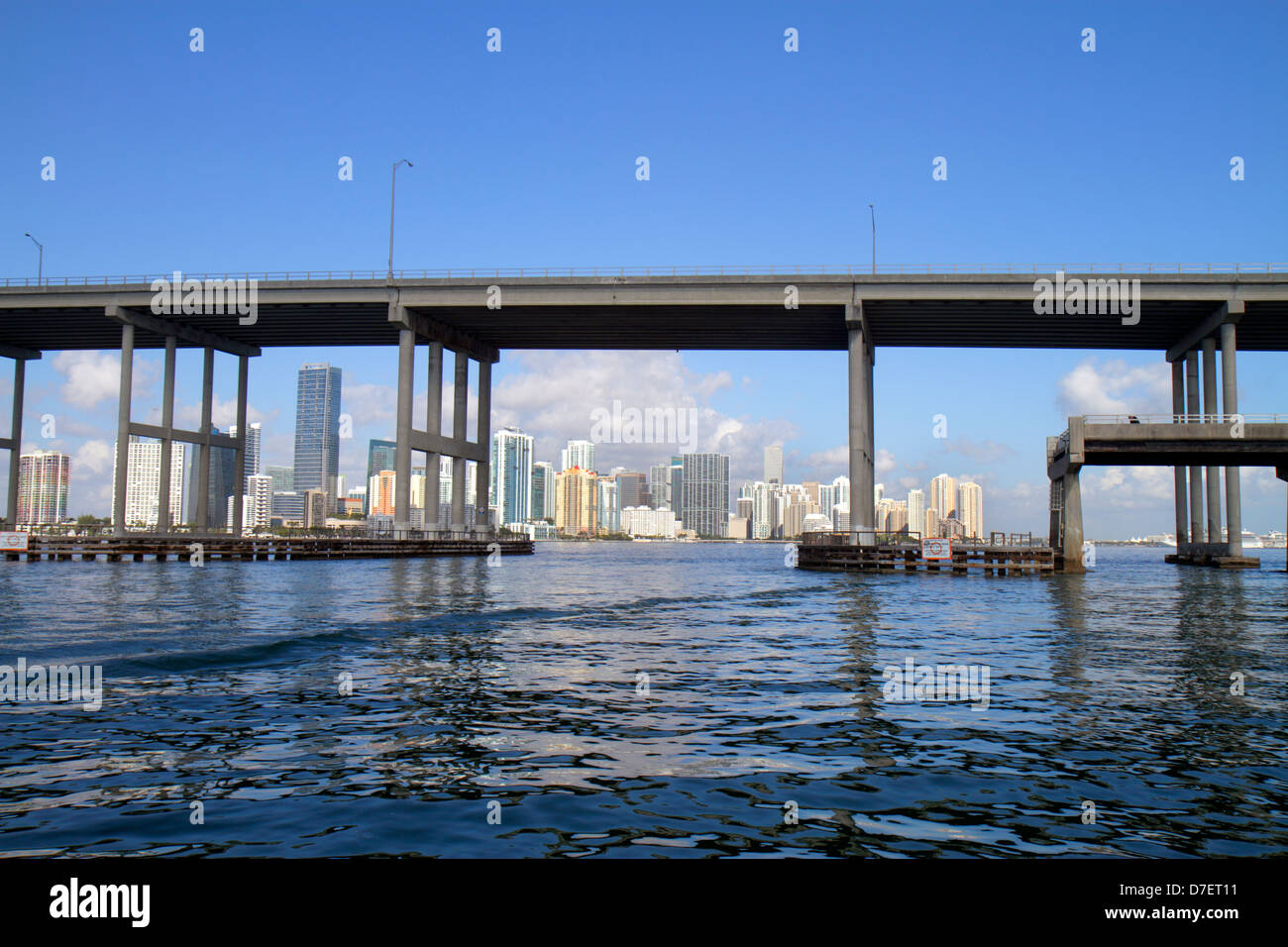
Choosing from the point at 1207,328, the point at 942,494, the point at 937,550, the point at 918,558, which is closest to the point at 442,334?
the point at 918,558

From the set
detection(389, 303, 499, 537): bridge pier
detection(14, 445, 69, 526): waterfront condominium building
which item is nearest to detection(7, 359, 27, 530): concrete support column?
detection(389, 303, 499, 537): bridge pier

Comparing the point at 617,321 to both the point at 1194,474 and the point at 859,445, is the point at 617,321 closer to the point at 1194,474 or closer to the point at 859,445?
the point at 859,445

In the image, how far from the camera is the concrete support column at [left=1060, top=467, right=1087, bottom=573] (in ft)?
174

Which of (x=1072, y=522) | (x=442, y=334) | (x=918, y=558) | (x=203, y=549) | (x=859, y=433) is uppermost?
(x=442, y=334)

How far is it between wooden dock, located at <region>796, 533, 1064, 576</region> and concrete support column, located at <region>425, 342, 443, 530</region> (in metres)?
36.5

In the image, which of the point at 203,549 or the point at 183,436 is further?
the point at 183,436

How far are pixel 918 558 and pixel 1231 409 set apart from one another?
2869 cm

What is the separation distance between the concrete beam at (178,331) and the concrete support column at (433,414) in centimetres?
2386

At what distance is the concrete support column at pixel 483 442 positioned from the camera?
96375mm

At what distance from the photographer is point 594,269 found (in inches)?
2844

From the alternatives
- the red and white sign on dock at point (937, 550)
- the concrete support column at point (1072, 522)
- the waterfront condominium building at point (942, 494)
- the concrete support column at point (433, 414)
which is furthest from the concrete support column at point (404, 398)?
the waterfront condominium building at point (942, 494)

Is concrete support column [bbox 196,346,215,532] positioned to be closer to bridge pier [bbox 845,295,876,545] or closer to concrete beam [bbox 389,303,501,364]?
concrete beam [bbox 389,303,501,364]

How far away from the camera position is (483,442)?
9838 cm

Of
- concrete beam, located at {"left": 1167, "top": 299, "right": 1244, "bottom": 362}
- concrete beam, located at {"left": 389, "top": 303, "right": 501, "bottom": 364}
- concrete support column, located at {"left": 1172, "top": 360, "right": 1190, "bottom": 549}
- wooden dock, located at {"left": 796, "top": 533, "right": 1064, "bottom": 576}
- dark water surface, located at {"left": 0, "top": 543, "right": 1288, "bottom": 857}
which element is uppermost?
concrete beam, located at {"left": 389, "top": 303, "right": 501, "bottom": 364}
